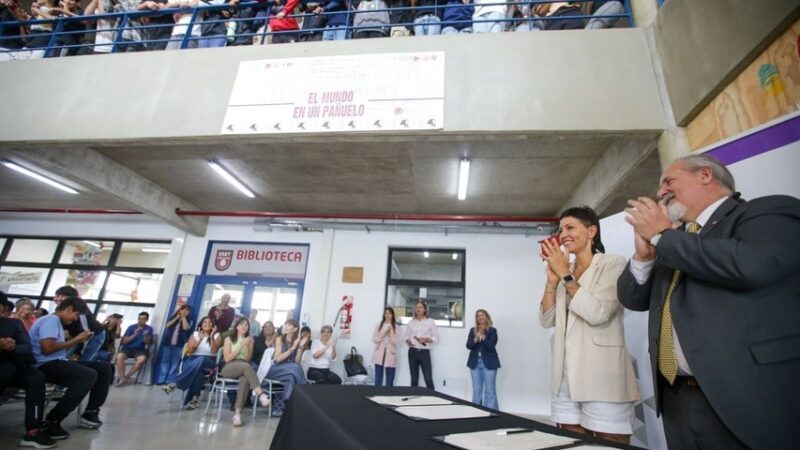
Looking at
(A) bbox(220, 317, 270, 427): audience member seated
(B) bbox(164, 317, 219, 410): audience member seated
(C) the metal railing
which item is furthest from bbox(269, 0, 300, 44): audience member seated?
(B) bbox(164, 317, 219, 410): audience member seated

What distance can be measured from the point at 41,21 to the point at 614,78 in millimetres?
6256

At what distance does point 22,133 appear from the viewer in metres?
3.66

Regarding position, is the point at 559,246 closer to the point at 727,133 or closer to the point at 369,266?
the point at 727,133

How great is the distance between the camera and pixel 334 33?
3.94 metres

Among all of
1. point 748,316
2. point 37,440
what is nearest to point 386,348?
point 37,440

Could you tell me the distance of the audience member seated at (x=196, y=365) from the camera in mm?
4289

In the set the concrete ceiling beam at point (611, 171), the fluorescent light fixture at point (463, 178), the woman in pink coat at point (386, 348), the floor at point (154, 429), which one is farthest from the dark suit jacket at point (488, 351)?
the floor at point (154, 429)

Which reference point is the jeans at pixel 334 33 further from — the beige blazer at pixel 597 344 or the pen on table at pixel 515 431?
the pen on table at pixel 515 431

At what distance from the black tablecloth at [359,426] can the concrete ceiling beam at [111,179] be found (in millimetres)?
5004

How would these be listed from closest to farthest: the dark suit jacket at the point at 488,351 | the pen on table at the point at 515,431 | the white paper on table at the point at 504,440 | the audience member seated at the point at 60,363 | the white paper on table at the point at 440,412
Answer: the white paper on table at the point at 504,440
the pen on table at the point at 515,431
the white paper on table at the point at 440,412
the audience member seated at the point at 60,363
the dark suit jacket at the point at 488,351

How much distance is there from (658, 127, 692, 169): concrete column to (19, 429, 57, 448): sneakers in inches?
199

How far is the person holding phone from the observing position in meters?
5.45

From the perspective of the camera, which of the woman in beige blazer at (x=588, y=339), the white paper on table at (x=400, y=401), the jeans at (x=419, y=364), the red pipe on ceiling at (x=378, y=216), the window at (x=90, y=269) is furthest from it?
the window at (x=90, y=269)

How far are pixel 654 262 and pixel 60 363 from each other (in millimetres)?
4094
